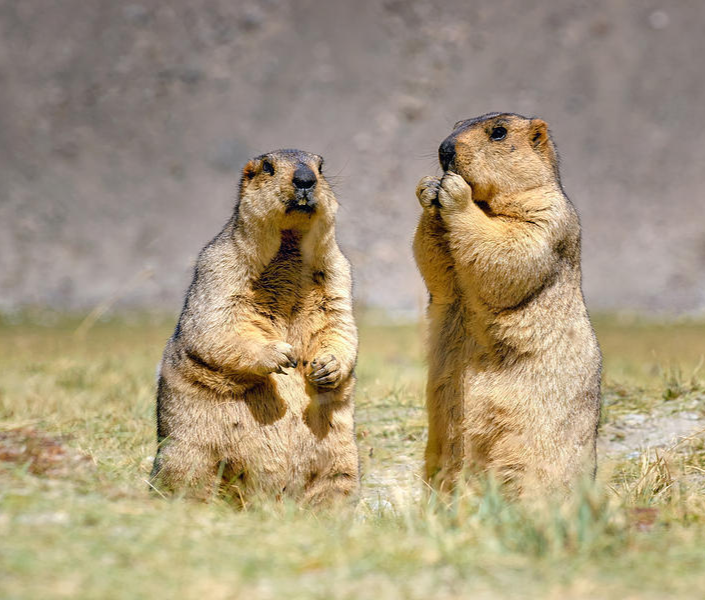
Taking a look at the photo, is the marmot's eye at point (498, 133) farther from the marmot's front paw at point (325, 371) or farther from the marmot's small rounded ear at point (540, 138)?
the marmot's front paw at point (325, 371)

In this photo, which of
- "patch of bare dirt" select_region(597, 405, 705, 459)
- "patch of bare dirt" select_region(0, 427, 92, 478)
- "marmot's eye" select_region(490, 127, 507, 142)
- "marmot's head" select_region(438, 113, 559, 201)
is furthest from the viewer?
"patch of bare dirt" select_region(597, 405, 705, 459)

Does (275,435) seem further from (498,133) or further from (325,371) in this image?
(498,133)

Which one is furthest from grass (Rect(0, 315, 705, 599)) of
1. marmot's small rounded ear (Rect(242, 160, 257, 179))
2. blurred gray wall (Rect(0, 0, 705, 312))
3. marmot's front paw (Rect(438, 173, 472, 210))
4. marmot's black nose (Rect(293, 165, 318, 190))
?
blurred gray wall (Rect(0, 0, 705, 312))

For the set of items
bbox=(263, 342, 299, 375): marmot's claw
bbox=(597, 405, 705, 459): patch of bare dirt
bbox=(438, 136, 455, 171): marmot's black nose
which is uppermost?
bbox=(438, 136, 455, 171): marmot's black nose

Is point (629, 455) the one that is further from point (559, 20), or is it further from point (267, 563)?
point (559, 20)

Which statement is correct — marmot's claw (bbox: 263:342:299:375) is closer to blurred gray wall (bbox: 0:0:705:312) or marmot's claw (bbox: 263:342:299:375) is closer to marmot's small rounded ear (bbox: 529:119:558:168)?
marmot's small rounded ear (bbox: 529:119:558:168)

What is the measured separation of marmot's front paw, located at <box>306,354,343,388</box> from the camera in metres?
5.02

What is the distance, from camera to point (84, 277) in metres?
24.0

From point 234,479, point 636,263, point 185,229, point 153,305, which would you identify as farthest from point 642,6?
point 234,479

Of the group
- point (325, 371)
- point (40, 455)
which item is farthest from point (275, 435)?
point (40, 455)

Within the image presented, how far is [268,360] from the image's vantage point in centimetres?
486

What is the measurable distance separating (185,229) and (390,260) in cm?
518

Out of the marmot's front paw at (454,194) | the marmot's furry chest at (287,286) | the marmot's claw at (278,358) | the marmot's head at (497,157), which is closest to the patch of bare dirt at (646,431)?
the marmot's head at (497,157)

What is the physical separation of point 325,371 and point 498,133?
1692 mm
